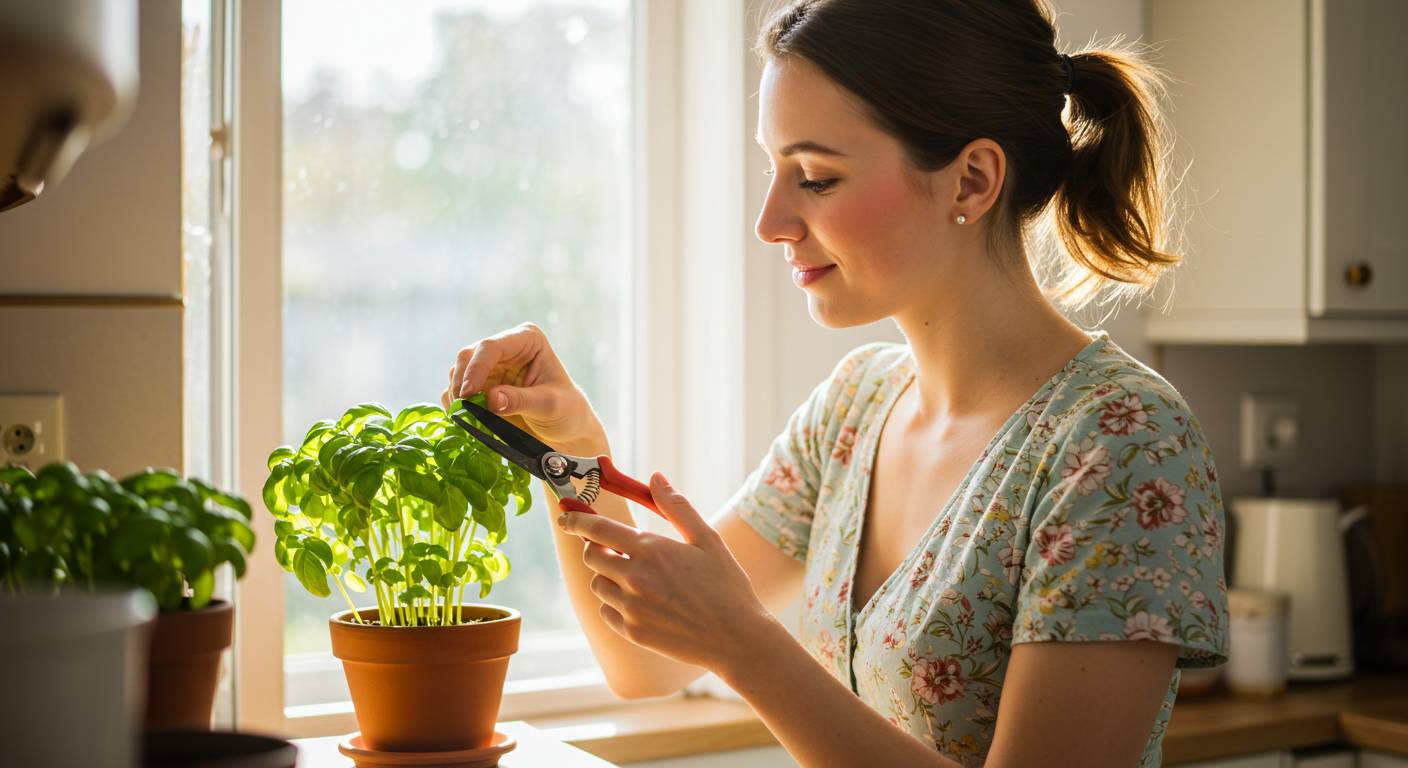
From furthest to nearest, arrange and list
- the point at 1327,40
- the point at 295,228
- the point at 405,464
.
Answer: the point at 1327,40 → the point at 295,228 → the point at 405,464

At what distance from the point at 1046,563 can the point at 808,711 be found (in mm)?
237

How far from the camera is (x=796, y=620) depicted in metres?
1.93

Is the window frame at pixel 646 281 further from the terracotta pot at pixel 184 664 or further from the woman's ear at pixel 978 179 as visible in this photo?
the terracotta pot at pixel 184 664

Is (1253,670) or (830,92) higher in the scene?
(830,92)

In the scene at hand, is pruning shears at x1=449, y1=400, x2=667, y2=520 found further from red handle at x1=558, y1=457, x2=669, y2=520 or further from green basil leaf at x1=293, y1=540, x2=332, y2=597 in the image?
green basil leaf at x1=293, y1=540, x2=332, y2=597

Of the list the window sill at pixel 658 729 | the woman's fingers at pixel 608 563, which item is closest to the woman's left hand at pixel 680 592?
the woman's fingers at pixel 608 563

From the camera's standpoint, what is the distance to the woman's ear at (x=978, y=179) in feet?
4.12

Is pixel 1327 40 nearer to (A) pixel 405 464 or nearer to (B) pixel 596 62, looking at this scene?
(B) pixel 596 62

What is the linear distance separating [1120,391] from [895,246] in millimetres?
251

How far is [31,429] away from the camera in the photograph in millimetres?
1144

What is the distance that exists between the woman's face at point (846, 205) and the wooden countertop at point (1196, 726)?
74cm

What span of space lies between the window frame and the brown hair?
61cm

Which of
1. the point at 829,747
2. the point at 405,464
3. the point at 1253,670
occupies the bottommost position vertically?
the point at 1253,670

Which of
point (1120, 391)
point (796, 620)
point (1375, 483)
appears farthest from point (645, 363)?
point (1375, 483)
